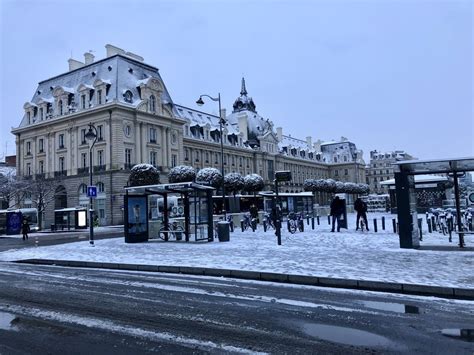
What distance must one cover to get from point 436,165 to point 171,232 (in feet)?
40.8

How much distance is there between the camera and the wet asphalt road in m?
5.01

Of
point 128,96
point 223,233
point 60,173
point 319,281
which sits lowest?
point 319,281

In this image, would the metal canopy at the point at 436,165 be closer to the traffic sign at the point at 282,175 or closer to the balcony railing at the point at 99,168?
the traffic sign at the point at 282,175

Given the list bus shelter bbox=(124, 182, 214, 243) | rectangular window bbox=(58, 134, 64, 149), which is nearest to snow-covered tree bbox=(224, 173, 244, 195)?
rectangular window bbox=(58, 134, 64, 149)

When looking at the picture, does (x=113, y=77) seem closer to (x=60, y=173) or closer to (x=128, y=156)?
(x=128, y=156)

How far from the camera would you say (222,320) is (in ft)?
20.3

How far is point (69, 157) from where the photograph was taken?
5534cm

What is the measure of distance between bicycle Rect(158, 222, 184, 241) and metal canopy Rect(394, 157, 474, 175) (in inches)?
434

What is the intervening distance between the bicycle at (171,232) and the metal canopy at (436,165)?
11023 mm

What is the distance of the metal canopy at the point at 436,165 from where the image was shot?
1316cm

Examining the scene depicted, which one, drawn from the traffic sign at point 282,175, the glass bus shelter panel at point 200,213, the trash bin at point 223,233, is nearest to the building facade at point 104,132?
the glass bus shelter panel at point 200,213

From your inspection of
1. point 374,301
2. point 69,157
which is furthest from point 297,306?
point 69,157

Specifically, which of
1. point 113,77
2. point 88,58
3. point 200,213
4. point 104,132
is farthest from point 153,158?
point 200,213

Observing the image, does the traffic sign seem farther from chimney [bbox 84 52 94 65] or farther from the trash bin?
chimney [bbox 84 52 94 65]
